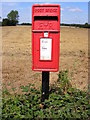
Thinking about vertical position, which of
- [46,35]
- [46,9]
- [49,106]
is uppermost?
[46,9]

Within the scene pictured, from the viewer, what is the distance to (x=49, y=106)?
11.9 ft

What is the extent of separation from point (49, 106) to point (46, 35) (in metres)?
1.02

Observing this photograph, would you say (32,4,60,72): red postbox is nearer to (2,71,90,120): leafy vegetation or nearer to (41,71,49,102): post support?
(41,71,49,102): post support

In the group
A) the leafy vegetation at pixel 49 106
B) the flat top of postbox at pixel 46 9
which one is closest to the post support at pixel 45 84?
the leafy vegetation at pixel 49 106

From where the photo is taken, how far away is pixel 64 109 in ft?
11.6

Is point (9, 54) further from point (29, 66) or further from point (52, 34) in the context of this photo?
point (52, 34)

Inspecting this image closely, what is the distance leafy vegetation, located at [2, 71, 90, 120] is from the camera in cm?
341

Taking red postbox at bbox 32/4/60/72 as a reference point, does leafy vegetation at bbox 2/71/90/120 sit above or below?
below

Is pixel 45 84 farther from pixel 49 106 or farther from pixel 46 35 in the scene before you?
pixel 46 35

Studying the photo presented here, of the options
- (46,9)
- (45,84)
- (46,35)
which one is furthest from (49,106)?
(46,9)

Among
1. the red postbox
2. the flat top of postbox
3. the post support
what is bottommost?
the post support

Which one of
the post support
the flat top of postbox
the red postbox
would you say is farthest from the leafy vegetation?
the flat top of postbox

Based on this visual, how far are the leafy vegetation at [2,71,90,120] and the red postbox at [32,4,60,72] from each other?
1.73 ft

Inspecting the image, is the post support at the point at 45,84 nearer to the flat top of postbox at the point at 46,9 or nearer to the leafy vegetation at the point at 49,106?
the leafy vegetation at the point at 49,106
